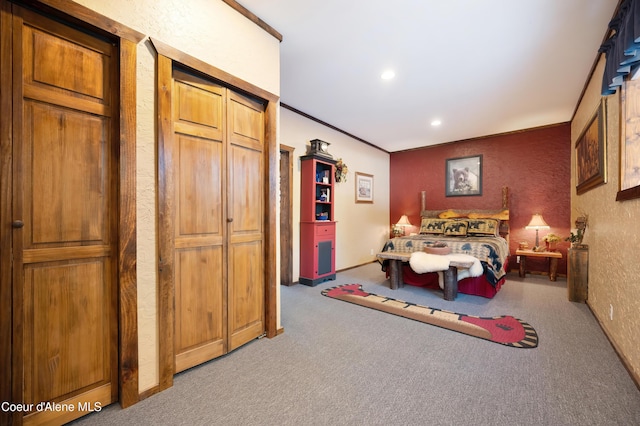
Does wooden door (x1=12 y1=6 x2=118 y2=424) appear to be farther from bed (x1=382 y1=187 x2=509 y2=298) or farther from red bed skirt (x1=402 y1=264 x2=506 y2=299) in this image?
red bed skirt (x1=402 y1=264 x2=506 y2=299)

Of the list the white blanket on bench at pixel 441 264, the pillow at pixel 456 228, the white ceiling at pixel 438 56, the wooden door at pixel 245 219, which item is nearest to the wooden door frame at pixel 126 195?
the wooden door at pixel 245 219

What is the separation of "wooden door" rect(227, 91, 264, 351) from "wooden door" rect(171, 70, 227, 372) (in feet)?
0.27

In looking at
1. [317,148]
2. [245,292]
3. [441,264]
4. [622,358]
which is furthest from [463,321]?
[317,148]

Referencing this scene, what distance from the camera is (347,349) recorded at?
221 centimetres

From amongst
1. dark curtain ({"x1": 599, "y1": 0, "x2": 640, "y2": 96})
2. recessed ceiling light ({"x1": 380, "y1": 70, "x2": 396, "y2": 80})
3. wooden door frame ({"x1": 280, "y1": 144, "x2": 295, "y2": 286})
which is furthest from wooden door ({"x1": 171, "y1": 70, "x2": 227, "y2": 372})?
dark curtain ({"x1": 599, "y1": 0, "x2": 640, "y2": 96})

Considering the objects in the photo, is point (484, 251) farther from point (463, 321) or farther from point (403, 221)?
point (403, 221)

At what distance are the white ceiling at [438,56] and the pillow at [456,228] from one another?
1916mm

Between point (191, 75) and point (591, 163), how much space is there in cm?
419

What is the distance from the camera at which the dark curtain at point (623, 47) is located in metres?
1.61

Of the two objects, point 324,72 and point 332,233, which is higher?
point 324,72

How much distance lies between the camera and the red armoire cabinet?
4.27 meters

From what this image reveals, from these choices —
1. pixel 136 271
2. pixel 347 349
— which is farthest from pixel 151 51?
pixel 347 349

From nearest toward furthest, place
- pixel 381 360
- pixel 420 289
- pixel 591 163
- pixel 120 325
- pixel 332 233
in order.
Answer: pixel 120 325, pixel 381 360, pixel 591 163, pixel 420 289, pixel 332 233

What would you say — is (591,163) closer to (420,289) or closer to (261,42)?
(420,289)
